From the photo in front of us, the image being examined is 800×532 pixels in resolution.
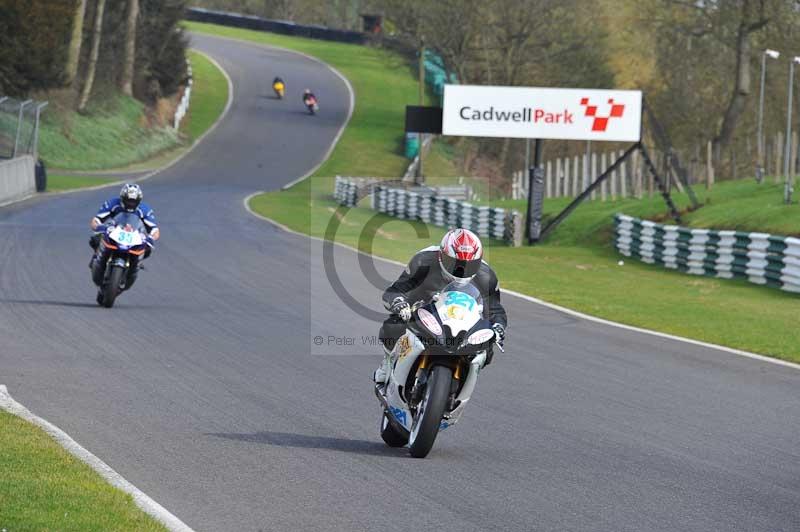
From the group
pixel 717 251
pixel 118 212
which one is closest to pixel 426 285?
pixel 118 212

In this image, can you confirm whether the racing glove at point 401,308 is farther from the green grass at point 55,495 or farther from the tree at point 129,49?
the tree at point 129,49

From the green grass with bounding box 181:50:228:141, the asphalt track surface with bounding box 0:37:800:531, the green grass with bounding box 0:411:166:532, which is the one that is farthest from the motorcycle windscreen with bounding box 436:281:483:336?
the green grass with bounding box 181:50:228:141

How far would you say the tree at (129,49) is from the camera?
63.5 m

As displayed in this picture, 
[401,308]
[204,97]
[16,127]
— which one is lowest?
[401,308]

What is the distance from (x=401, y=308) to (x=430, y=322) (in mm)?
239

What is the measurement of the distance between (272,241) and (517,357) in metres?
15.8

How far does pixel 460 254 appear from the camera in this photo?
841 cm

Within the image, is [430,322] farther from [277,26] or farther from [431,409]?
[277,26]

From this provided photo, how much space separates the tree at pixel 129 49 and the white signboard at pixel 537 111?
3374 centimetres

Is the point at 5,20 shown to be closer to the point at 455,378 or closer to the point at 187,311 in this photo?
the point at 187,311

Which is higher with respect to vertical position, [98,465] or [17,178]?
[17,178]

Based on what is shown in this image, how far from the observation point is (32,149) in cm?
4256

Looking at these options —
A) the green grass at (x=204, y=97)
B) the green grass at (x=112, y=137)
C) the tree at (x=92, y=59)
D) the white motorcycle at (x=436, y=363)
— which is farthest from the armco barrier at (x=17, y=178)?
the white motorcycle at (x=436, y=363)

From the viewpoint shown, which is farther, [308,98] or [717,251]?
[308,98]
